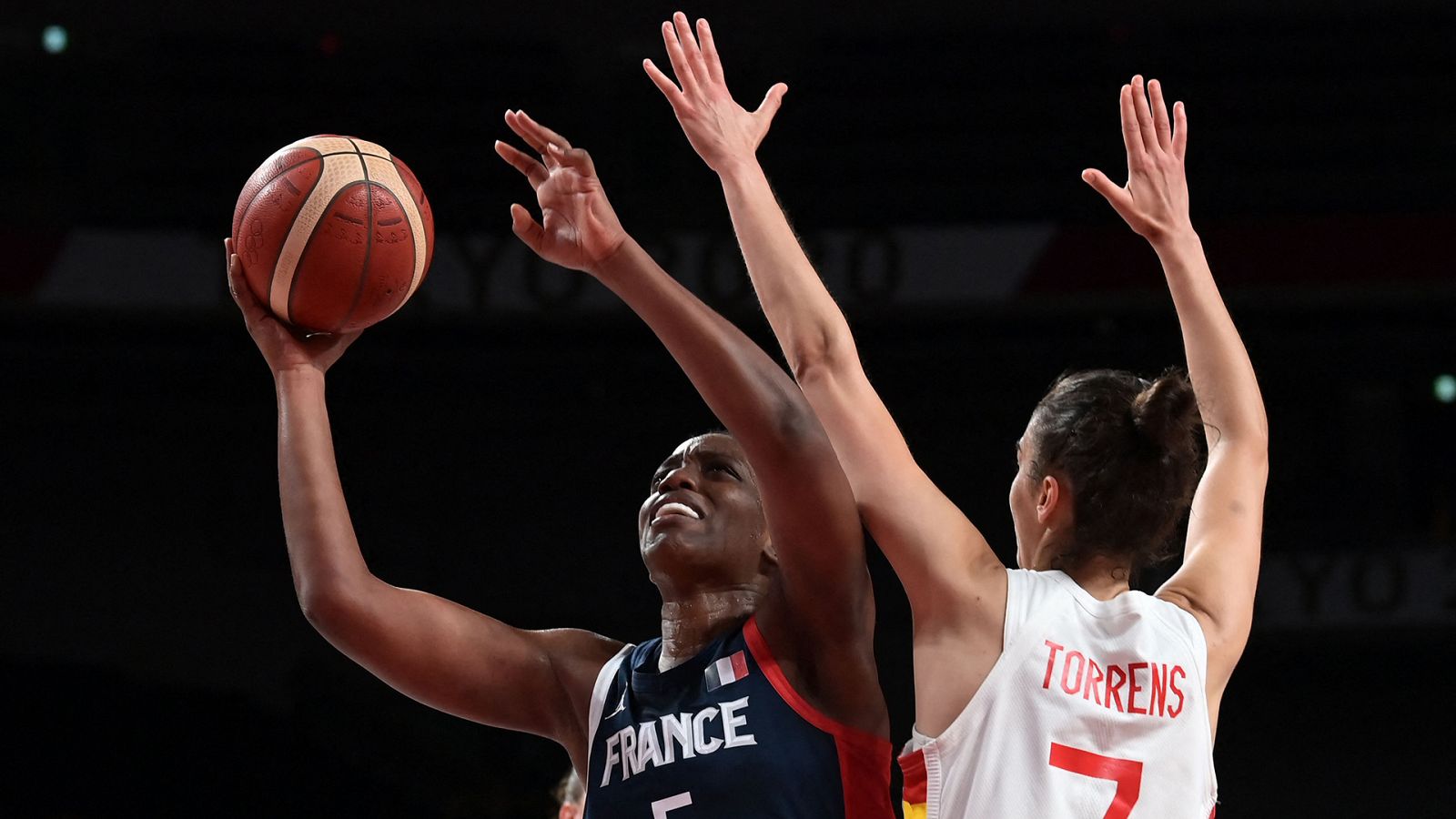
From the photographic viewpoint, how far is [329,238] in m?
2.48

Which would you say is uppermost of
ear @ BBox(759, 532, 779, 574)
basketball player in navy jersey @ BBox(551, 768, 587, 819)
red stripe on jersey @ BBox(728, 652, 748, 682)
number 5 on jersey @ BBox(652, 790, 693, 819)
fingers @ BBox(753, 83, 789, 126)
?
fingers @ BBox(753, 83, 789, 126)

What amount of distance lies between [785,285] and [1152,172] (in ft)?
2.55

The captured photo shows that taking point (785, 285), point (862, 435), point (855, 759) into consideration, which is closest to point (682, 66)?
point (785, 285)

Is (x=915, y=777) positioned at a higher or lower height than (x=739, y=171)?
lower

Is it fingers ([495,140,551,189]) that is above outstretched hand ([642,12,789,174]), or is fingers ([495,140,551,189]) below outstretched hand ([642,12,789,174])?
below

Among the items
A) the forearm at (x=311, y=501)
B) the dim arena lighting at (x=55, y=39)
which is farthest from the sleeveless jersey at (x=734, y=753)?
the dim arena lighting at (x=55, y=39)

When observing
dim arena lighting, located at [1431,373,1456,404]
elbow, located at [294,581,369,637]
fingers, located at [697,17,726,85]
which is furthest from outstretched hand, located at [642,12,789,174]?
dim arena lighting, located at [1431,373,1456,404]

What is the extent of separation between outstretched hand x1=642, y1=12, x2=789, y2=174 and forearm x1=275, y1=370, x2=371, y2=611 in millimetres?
838

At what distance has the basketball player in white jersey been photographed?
1.82 metres

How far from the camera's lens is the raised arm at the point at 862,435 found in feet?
6.07

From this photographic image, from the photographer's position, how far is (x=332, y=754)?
8719 millimetres

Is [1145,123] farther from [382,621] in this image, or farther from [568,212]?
[382,621]

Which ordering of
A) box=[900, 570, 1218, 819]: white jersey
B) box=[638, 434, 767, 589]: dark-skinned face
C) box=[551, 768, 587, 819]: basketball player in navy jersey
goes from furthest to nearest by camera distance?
box=[551, 768, 587, 819]: basketball player in navy jersey < box=[638, 434, 767, 589]: dark-skinned face < box=[900, 570, 1218, 819]: white jersey

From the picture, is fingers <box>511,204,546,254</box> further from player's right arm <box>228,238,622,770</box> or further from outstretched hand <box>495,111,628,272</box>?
player's right arm <box>228,238,622,770</box>
